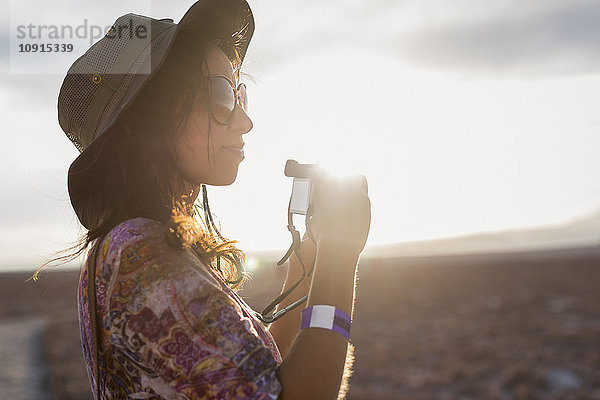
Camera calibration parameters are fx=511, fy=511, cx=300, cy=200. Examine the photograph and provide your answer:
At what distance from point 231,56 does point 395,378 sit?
→ 1152 inches

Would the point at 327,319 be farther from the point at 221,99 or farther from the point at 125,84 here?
the point at 125,84

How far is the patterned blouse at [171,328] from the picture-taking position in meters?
1.36

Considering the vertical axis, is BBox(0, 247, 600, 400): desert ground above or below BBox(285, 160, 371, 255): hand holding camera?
below

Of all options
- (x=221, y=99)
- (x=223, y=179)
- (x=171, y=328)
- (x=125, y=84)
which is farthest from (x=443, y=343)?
(x=171, y=328)

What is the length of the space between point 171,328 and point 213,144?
73 centimetres

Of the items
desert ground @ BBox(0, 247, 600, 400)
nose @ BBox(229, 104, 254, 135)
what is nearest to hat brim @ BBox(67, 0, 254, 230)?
nose @ BBox(229, 104, 254, 135)

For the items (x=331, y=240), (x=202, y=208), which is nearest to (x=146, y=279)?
(x=331, y=240)

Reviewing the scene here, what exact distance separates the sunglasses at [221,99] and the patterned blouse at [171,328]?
0.55 meters

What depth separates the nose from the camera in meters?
1.90

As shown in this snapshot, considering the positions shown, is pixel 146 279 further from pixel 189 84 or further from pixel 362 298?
pixel 362 298

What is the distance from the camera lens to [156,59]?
1695mm

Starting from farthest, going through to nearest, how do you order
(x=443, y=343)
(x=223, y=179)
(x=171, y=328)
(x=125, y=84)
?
1. (x=443, y=343)
2. (x=223, y=179)
3. (x=125, y=84)
4. (x=171, y=328)

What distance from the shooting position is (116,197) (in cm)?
174

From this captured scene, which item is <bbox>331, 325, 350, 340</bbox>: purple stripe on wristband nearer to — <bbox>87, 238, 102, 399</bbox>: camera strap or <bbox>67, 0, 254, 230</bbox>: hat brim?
<bbox>87, 238, 102, 399</bbox>: camera strap
